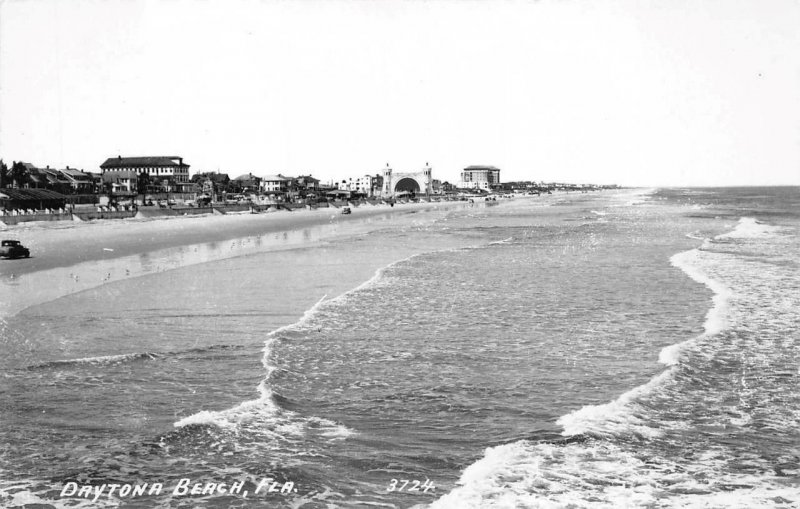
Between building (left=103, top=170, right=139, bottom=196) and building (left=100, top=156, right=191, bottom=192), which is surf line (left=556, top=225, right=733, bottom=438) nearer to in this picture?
building (left=103, top=170, right=139, bottom=196)

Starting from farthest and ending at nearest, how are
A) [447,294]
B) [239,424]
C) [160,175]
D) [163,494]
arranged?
[160,175] < [447,294] < [239,424] < [163,494]

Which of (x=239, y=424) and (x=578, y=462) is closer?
(x=578, y=462)

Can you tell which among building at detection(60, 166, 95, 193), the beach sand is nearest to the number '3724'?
the beach sand

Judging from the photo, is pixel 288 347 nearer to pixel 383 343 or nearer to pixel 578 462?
pixel 383 343

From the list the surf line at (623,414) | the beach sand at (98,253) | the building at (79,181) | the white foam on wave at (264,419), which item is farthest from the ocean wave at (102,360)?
the building at (79,181)

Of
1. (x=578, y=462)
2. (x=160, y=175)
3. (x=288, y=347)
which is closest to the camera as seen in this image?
(x=578, y=462)

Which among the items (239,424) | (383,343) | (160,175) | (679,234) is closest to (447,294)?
(383,343)

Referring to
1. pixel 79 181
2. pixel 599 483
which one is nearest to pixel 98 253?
pixel 599 483

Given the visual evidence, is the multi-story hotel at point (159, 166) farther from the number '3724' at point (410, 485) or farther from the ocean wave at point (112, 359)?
the number '3724' at point (410, 485)
